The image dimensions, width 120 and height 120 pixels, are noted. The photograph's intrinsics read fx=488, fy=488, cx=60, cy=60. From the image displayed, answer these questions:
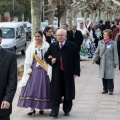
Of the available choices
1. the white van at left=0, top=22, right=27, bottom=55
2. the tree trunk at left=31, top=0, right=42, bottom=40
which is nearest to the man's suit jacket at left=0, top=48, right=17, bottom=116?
the tree trunk at left=31, top=0, right=42, bottom=40

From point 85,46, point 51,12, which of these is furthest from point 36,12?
point 51,12

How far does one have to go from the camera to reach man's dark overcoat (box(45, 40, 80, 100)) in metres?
9.17

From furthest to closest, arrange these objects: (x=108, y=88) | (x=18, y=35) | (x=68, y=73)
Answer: (x=18, y=35), (x=108, y=88), (x=68, y=73)

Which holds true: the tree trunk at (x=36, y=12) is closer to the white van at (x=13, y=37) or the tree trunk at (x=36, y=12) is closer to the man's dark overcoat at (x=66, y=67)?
the white van at (x=13, y=37)

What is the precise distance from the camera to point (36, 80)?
9344 millimetres

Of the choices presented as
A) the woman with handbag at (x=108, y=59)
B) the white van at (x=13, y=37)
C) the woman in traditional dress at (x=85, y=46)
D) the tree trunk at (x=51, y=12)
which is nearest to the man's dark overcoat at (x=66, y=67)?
the woman with handbag at (x=108, y=59)

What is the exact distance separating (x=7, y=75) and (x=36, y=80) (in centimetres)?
329

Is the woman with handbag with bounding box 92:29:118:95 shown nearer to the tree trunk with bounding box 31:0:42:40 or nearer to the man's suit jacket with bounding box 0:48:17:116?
the man's suit jacket with bounding box 0:48:17:116

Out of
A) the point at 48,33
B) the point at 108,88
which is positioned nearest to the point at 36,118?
the point at 48,33

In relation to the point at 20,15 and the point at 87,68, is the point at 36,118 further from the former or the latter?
the point at 20,15

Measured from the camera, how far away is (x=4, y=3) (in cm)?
6519

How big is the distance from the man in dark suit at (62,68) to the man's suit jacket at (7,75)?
3.12 m

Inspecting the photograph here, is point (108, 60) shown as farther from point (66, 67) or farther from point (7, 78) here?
point (7, 78)

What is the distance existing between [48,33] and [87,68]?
28.4ft
